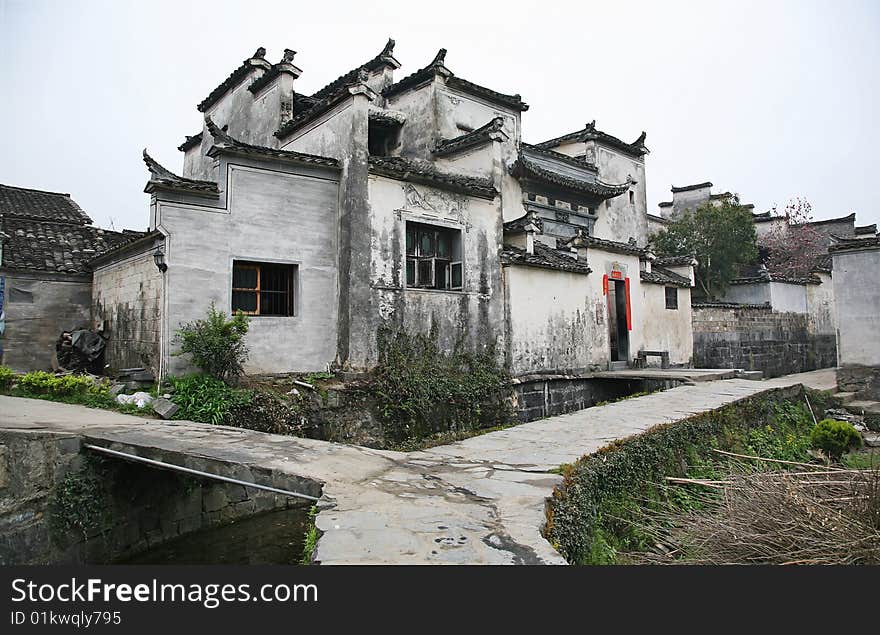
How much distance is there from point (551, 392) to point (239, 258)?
23.7 feet

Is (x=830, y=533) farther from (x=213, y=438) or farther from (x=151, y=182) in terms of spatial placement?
(x=151, y=182)

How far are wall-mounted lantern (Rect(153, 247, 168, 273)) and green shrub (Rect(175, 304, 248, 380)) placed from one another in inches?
34.5

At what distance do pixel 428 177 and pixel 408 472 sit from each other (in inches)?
274

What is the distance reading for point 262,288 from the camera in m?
9.57

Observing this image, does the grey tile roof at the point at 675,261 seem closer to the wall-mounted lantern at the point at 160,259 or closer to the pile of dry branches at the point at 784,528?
the pile of dry branches at the point at 784,528

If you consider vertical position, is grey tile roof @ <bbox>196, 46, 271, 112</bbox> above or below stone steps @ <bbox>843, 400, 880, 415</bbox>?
above

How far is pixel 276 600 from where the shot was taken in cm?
260

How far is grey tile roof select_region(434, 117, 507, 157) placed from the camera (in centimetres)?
1278

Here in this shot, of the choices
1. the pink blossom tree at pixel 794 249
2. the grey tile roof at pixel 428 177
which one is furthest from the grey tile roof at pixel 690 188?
the grey tile roof at pixel 428 177

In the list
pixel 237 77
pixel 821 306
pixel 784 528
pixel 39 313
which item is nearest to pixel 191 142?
pixel 237 77

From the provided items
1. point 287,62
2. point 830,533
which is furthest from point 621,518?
point 287,62

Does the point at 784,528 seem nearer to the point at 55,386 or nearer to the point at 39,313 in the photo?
the point at 55,386

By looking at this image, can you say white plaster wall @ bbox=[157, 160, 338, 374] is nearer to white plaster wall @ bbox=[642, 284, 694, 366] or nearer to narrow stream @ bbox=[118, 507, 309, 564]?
narrow stream @ bbox=[118, 507, 309, 564]

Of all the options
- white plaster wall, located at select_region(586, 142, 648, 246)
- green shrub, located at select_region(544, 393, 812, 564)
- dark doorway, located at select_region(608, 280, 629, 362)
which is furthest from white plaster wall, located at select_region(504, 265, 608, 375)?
white plaster wall, located at select_region(586, 142, 648, 246)
